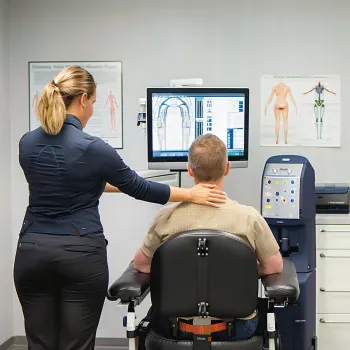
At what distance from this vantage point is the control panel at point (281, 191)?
259cm

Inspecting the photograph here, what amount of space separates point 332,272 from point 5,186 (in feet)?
6.38

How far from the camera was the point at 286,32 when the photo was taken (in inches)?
128

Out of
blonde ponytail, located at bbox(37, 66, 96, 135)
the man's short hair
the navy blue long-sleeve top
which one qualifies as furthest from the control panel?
blonde ponytail, located at bbox(37, 66, 96, 135)

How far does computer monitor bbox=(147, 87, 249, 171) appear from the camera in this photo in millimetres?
2799

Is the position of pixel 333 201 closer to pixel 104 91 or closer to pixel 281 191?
pixel 281 191

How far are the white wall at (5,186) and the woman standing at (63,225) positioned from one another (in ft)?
4.74

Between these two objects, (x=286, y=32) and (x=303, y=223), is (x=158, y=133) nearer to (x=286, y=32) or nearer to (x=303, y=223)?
(x=303, y=223)

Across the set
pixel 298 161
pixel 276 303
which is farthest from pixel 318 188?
pixel 276 303


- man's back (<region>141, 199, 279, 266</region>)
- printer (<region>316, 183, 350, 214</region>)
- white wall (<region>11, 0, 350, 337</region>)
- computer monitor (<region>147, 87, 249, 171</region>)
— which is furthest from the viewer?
white wall (<region>11, 0, 350, 337</region>)

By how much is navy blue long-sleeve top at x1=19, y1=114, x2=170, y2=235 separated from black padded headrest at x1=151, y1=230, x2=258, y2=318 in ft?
0.98

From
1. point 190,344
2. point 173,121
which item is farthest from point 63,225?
point 173,121

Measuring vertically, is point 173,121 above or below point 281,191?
above

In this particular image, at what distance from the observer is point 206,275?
180 centimetres

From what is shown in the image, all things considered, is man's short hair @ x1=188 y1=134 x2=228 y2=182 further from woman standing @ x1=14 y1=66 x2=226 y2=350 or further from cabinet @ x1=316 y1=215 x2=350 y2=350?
cabinet @ x1=316 y1=215 x2=350 y2=350
